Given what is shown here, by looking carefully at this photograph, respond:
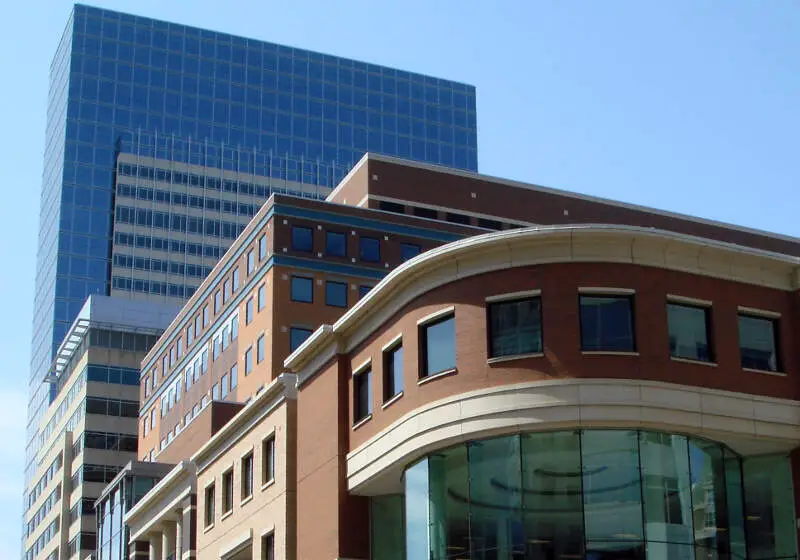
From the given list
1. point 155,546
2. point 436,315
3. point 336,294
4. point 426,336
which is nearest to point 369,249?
point 336,294

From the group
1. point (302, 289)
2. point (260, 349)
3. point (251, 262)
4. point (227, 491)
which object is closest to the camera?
point (227, 491)

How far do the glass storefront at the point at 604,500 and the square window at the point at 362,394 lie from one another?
515cm

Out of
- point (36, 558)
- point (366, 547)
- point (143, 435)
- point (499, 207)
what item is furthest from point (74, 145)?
point (366, 547)

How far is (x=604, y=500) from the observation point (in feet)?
133

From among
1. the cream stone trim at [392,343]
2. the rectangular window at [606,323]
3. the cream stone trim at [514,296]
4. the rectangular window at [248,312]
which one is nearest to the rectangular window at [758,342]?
the rectangular window at [606,323]

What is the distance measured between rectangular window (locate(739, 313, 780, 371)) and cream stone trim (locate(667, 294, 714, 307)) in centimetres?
133

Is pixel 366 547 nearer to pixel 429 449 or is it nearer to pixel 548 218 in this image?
pixel 429 449

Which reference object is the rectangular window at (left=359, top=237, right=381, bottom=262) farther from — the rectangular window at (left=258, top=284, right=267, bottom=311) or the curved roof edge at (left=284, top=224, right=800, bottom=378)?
the curved roof edge at (left=284, top=224, right=800, bottom=378)

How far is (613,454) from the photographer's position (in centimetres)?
4088

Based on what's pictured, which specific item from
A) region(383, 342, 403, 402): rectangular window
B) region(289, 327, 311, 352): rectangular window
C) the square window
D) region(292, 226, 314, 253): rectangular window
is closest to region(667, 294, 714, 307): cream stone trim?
region(383, 342, 403, 402): rectangular window

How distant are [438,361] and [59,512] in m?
106

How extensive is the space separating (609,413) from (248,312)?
54.9 meters

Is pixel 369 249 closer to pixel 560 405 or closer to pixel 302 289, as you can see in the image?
pixel 302 289

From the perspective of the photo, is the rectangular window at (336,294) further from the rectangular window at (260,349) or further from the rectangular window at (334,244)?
the rectangular window at (260,349)
